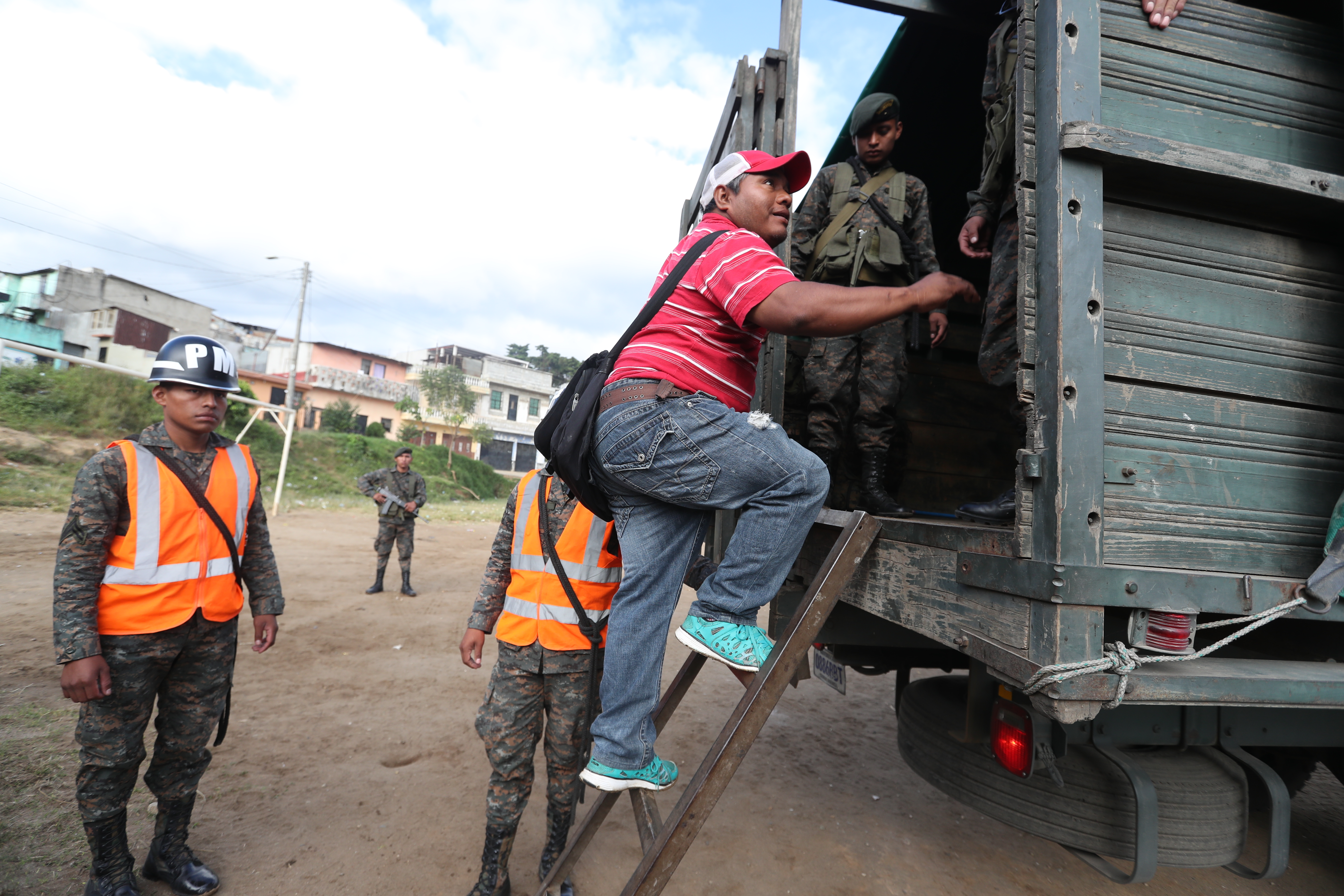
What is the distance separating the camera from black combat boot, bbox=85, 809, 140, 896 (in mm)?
2338

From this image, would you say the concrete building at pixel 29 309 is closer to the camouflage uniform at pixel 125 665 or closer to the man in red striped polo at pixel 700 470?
the camouflage uniform at pixel 125 665

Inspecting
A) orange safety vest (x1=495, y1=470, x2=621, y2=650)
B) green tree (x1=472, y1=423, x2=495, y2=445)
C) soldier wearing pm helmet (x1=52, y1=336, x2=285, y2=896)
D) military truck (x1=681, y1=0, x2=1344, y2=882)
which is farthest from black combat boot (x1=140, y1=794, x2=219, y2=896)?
green tree (x1=472, y1=423, x2=495, y2=445)

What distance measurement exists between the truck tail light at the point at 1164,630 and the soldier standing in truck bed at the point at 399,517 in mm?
7949

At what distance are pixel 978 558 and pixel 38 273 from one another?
136 ft

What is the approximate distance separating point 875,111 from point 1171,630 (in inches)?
109

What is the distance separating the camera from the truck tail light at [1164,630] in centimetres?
129

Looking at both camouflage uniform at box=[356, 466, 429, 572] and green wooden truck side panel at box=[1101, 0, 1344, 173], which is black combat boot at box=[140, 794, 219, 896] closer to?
green wooden truck side panel at box=[1101, 0, 1344, 173]

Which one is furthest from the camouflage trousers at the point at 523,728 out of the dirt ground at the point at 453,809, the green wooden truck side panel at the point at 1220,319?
the green wooden truck side panel at the point at 1220,319

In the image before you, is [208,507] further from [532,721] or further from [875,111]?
[875,111]

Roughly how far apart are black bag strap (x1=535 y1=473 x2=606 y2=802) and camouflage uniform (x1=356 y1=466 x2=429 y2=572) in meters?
6.17

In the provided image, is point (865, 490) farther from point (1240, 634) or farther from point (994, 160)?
point (1240, 634)

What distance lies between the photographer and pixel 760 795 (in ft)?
11.7

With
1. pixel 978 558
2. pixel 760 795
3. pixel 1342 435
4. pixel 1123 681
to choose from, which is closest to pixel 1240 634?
pixel 1123 681

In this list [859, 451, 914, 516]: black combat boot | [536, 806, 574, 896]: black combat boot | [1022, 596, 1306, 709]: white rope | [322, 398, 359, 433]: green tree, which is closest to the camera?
[1022, 596, 1306, 709]: white rope
